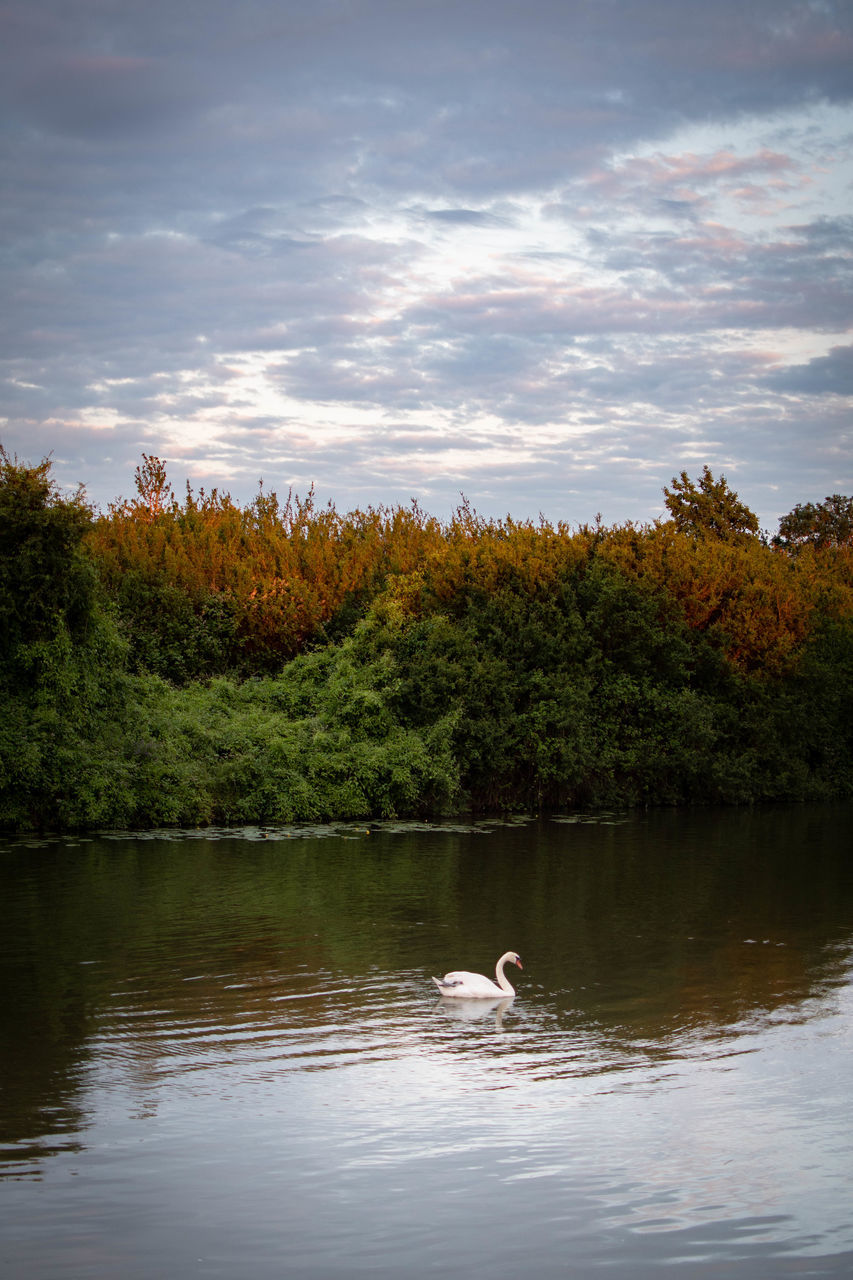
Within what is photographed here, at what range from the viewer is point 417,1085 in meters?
7.84

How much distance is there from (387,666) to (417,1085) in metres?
19.5

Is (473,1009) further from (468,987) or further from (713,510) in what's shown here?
(713,510)

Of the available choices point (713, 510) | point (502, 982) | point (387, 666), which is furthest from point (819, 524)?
point (502, 982)

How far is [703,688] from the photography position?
32094 mm

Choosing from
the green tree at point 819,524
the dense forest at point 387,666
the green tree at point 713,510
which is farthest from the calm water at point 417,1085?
the green tree at point 819,524

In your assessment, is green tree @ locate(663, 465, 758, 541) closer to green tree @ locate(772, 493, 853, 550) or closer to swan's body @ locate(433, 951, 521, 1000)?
green tree @ locate(772, 493, 853, 550)

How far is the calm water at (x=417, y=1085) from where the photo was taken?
562cm

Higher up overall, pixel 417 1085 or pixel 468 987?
pixel 468 987

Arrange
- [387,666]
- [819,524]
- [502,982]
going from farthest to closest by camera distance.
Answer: [819,524], [387,666], [502,982]

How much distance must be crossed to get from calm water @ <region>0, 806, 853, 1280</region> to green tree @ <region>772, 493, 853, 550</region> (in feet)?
178

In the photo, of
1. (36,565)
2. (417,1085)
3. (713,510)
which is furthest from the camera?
(713,510)

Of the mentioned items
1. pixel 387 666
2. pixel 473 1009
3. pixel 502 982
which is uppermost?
pixel 387 666

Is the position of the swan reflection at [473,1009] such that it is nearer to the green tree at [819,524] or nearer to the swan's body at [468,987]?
the swan's body at [468,987]

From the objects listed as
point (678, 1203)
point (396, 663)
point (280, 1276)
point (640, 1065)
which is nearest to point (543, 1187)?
point (678, 1203)
